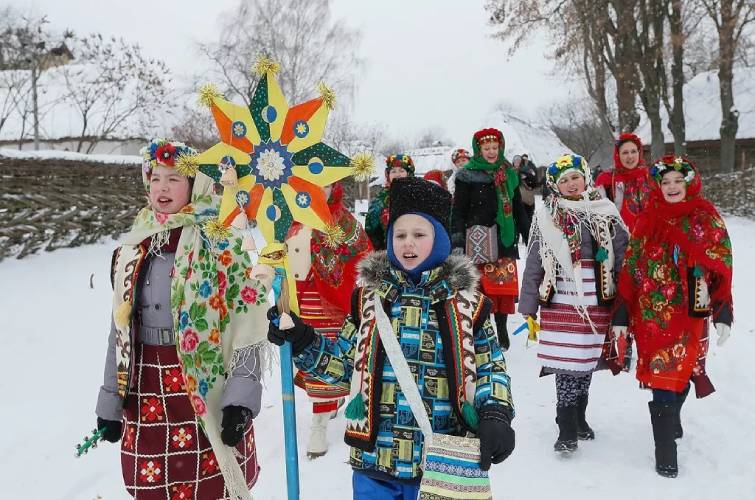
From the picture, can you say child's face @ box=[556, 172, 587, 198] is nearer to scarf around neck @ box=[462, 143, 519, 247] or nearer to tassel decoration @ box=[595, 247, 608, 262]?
tassel decoration @ box=[595, 247, 608, 262]

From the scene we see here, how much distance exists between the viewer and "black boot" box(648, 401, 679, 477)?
3434 millimetres

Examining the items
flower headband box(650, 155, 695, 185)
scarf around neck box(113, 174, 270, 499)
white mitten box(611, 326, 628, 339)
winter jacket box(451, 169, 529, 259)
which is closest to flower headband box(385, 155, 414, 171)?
winter jacket box(451, 169, 529, 259)

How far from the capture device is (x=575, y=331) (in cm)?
379

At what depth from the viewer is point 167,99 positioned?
19359 millimetres

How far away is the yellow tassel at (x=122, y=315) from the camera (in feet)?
7.63

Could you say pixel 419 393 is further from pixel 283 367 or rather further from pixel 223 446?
pixel 223 446

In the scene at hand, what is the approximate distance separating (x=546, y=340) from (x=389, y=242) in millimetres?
2050

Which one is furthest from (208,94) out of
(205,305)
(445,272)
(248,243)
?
(445,272)

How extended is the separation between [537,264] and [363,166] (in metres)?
2.10

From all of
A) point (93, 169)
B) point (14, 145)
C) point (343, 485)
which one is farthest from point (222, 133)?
point (14, 145)

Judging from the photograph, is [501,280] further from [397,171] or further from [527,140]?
[527,140]

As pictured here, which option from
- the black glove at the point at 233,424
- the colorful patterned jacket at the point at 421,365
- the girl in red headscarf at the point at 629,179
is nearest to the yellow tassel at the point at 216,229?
the colorful patterned jacket at the point at 421,365

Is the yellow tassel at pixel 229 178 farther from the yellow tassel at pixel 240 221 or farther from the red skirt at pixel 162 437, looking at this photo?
the red skirt at pixel 162 437

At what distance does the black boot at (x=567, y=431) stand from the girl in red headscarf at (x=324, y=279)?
1367 millimetres
